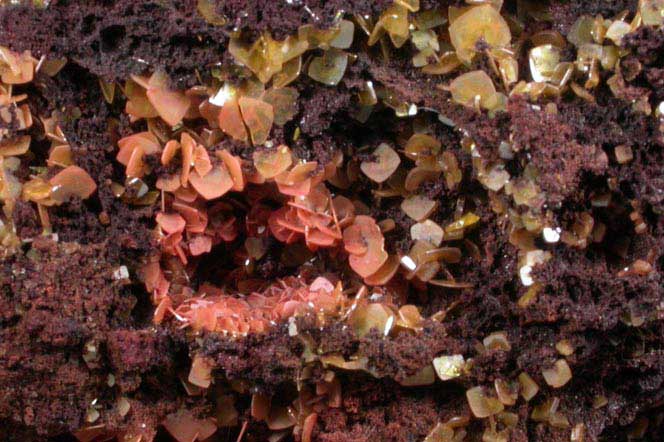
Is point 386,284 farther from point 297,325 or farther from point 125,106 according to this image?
point 125,106

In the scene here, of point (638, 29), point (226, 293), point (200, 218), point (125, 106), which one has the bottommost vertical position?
point (226, 293)

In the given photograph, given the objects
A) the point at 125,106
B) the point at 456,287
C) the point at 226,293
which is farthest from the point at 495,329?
the point at 125,106

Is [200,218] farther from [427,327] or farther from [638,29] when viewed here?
[638,29]

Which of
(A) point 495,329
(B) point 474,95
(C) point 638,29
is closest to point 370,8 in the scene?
(B) point 474,95

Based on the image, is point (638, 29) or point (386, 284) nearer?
point (638, 29)

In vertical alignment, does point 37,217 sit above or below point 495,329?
above

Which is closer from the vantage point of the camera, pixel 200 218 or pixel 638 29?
pixel 638 29
